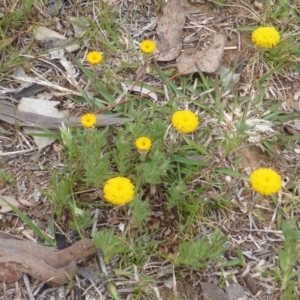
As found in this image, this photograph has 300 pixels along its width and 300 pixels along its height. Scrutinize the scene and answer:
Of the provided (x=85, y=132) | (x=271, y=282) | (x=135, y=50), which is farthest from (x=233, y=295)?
(x=135, y=50)

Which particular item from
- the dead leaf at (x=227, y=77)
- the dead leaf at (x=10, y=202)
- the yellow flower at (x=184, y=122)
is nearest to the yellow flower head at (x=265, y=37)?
the dead leaf at (x=227, y=77)

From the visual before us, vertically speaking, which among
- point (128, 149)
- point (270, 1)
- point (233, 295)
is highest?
point (270, 1)

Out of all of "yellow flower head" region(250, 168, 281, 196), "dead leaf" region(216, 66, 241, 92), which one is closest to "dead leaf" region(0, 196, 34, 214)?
"yellow flower head" region(250, 168, 281, 196)

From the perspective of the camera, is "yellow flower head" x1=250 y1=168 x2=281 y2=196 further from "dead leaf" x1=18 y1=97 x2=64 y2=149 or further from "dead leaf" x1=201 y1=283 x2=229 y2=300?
"dead leaf" x1=18 y1=97 x2=64 y2=149

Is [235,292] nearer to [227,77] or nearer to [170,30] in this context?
[227,77]

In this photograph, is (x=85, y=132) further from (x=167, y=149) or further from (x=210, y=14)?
(x=210, y=14)

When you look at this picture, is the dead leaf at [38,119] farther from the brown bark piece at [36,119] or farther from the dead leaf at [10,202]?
the dead leaf at [10,202]

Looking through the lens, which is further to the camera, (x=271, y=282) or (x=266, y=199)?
(x=266, y=199)
